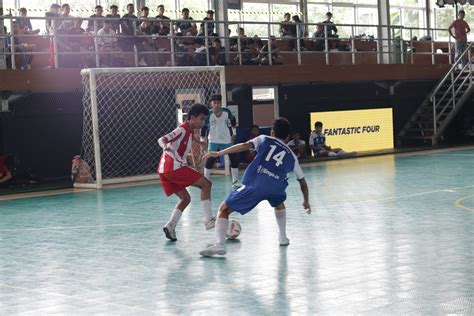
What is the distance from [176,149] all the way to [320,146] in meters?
16.6

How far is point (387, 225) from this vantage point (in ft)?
43.7


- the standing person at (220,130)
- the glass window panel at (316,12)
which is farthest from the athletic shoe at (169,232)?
the glass window panel at (316,12)

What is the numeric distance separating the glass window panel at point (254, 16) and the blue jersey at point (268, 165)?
72.1 ft

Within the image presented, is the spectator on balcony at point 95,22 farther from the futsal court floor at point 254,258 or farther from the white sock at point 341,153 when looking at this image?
the white sock at point 341,153

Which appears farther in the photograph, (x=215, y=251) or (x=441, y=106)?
(x=441, y=106)

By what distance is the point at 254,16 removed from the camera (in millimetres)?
32844

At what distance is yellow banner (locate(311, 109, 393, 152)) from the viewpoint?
30.5m

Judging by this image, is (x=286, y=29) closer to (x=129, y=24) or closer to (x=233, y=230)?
(x=129, y=24)

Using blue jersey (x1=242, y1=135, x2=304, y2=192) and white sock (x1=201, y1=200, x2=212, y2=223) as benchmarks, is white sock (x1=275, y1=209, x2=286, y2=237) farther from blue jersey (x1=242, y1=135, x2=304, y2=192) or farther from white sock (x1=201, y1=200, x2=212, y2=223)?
white sock (x1=201, y1=200, x2=212, y2=223)

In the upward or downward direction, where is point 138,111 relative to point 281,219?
upward

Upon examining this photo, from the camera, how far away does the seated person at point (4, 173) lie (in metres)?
22.1

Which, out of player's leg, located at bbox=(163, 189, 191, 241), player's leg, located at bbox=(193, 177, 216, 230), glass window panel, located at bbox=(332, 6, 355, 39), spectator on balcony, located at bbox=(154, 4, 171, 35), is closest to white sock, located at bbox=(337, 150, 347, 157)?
spectator on balcony, located at bbox=(154, 4, 171, 35)

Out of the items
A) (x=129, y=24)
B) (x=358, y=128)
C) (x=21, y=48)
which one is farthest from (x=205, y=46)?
(x=358, y=128)

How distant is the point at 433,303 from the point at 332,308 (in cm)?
87
